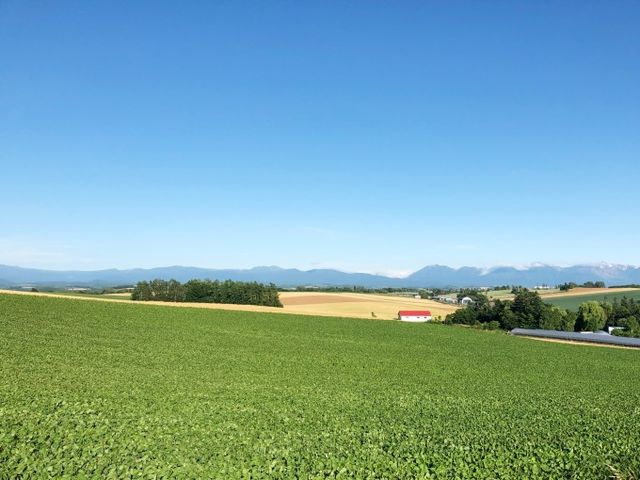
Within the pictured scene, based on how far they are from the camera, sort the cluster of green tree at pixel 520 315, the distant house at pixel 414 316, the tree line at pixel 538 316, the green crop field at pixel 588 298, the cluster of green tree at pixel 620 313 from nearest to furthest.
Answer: the tree line at pixel 538 316
the cluster of green tree at pixel 520 315
the distant house at pixel 414 316
the cluster of green tree at pixel 620 313
the green crop field at pixel 588 298

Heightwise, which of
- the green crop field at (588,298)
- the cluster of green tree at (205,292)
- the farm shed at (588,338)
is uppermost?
the cluster of green tree at (205,292)

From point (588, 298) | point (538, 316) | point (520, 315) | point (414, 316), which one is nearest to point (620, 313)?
point (538, 316)

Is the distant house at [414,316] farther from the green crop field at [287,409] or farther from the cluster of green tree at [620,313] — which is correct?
the green crop field at [287,409]

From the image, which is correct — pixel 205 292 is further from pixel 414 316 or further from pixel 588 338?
pixel 588 338

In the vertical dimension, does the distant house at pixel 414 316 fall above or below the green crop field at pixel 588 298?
below

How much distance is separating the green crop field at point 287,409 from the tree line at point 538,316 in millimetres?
47185

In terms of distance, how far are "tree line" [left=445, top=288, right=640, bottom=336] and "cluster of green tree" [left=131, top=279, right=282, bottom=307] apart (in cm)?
3657

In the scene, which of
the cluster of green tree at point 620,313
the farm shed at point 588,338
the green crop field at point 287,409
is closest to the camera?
the green crop field at point 287,409

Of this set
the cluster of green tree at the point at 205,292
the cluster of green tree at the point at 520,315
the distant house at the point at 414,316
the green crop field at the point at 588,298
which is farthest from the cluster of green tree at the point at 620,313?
the cluster of green tree at the point at 205,292

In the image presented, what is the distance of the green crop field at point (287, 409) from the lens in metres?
12.1

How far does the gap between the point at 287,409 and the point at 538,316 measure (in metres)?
81.8

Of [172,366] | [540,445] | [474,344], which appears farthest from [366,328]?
[540,445]

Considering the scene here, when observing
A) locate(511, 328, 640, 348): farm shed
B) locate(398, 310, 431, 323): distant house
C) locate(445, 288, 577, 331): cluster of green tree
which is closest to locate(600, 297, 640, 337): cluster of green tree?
locate(445, 288, 577, 331): cluster of green tree

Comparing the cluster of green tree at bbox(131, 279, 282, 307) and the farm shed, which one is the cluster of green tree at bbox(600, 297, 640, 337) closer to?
the farm shed
